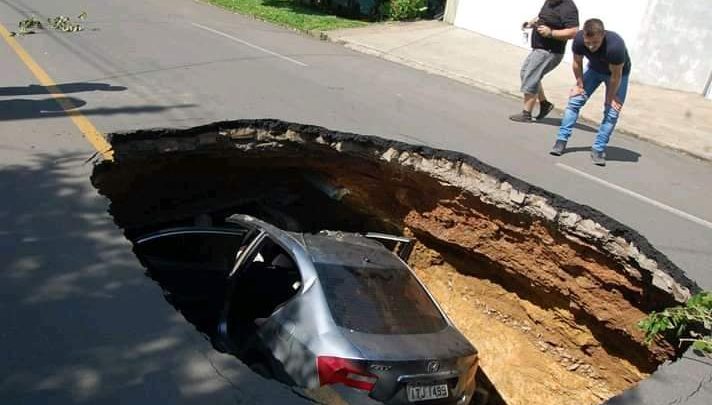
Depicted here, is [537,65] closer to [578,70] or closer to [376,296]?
[578,70]

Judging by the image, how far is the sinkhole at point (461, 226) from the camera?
19.0ft

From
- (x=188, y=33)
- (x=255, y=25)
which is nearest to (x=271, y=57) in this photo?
(x=188, y=33)

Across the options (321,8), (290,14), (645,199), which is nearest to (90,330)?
(645,199)

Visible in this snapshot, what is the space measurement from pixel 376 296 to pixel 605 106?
4.93 m

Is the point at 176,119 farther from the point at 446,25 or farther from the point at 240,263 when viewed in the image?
the point at 446,25

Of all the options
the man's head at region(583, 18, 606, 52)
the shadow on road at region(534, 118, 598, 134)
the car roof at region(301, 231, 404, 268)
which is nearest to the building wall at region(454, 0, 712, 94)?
the shadow on road at region(534, 118, 598, 134)

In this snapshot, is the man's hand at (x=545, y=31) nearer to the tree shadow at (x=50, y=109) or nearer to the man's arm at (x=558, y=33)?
the man's arm at (x=558, y=33)

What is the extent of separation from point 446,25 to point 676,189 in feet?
39.4

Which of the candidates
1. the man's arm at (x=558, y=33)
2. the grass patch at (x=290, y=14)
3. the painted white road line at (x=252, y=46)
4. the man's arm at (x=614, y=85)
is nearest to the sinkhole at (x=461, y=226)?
the man's arm at (x=614, y=85)

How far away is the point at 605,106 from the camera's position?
802cm

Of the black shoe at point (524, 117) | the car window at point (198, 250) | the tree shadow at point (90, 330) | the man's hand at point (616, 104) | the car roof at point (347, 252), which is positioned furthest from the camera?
the black shoe at point (524, 117)

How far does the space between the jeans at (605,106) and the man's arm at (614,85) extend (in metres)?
0.07

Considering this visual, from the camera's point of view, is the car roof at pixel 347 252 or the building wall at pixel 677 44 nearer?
the car roof at pixel 347 252

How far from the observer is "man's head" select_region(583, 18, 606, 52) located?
7234 mm
